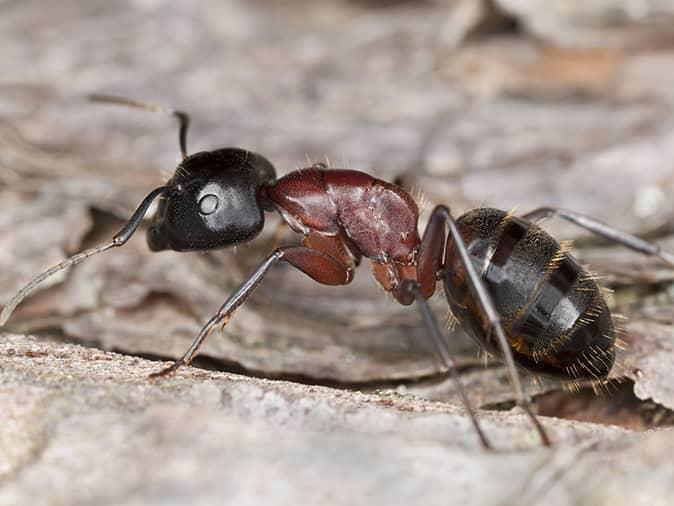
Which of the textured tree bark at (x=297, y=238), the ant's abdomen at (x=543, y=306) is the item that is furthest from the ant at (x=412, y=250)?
the textured tree bark at (x=297, y=238)

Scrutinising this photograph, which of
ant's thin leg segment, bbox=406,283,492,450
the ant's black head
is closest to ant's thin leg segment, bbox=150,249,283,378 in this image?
the ant's black head

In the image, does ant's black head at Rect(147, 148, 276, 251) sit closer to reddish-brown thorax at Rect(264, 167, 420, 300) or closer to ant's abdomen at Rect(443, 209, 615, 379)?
reddish-brown thorax at Rect(264, 167, 420, 300)

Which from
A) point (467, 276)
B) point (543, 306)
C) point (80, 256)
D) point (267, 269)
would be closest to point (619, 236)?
point (543, 306)

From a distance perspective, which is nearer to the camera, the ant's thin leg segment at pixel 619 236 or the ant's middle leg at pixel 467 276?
the ant's middle leg at pixel 467 276

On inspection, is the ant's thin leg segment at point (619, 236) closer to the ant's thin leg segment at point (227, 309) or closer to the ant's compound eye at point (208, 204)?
the ant's thin leg segment at point (227, 309)

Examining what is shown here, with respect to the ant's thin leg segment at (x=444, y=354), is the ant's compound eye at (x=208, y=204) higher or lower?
higher

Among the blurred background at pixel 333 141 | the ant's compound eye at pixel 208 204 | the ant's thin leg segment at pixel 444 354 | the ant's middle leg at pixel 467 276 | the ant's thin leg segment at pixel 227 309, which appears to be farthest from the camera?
the blurred background at pixel 333 141

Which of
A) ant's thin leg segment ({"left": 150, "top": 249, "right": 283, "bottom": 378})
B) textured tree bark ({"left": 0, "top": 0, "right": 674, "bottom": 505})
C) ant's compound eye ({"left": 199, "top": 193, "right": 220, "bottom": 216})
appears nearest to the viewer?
textured tree bark ({"left": 0, "top": 0, "right": 674, "bottom": 505})

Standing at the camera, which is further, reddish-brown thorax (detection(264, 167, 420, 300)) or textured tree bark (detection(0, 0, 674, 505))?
reddish-brown thorax (detection(264, 167, 420, 300))
